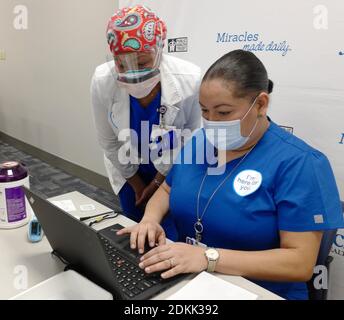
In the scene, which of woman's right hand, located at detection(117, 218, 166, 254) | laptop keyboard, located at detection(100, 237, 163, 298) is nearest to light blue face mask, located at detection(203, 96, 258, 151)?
woman's right hand, located at detection(117, 218, 166, 254)

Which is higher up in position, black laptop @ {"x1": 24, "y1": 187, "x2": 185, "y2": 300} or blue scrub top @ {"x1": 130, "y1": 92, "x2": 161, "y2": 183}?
blue scrub top @ {"x1": 130, "y1": 92, "x2": 161, "y2": 183}

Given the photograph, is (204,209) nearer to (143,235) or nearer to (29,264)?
(143,235)

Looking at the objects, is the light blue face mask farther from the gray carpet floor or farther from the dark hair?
the gray carpet floor

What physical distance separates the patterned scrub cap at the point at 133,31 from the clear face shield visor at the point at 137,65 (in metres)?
0.02

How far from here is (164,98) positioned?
1413 millimetres

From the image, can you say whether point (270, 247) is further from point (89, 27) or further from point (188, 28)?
point (89, 27)

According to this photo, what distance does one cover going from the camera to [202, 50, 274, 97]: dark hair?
0.98m

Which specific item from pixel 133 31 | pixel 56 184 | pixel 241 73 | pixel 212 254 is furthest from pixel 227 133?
pixel 56 184

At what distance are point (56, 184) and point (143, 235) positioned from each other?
262 centimetres

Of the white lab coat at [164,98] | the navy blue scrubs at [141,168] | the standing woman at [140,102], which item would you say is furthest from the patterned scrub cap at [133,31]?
the navy blue scrubs at [141,168]

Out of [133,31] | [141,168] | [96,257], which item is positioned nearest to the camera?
[96,257]

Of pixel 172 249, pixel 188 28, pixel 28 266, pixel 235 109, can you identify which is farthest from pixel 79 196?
pixel 188 28

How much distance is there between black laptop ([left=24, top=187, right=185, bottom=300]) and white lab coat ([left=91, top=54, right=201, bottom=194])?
66cm

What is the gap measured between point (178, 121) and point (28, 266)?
83cm
